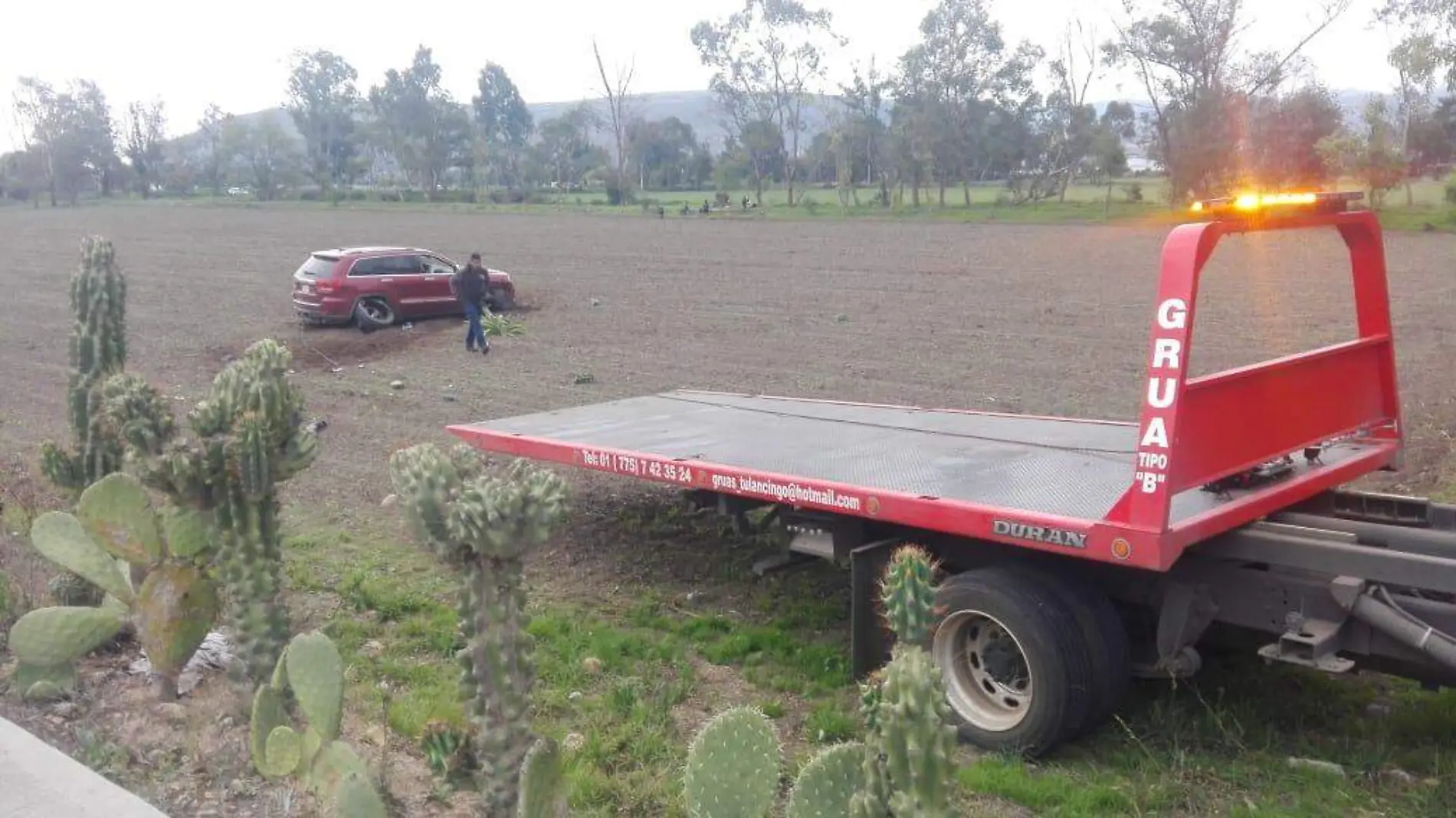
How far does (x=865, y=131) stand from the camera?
3349 inches

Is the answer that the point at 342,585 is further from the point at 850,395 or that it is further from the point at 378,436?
the point at 850,395

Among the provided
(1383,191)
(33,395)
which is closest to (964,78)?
(1383,191)

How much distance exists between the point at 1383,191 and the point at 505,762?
49.2 metres

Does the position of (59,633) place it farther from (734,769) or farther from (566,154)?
(566,154)

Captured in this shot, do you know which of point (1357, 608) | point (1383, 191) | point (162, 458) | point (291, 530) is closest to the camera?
point (1357, 608)

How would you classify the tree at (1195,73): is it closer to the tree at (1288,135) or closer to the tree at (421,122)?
the tree at (1288,135)

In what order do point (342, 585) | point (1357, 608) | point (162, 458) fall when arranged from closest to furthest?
point (1357, 608), point (162, 458), point (342, 585)

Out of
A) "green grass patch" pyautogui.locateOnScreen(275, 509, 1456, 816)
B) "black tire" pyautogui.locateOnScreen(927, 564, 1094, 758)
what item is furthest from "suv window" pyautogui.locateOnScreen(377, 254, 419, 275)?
"black tire" pyautogui.locateOnScreen(927, 564, 1094, 758)

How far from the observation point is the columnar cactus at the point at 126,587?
18.0 ft

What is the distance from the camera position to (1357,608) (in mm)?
4773

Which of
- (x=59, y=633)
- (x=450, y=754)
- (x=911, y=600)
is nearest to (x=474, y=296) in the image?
(x=59, y=633)

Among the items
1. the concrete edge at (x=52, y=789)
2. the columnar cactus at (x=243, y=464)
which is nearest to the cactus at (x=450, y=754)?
the concrete edge at (x=52, y=789)

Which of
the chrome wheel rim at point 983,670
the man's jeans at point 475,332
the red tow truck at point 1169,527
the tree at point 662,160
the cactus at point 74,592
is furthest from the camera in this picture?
the tree at point 662,160

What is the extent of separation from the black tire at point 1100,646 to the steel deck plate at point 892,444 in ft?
1.10
